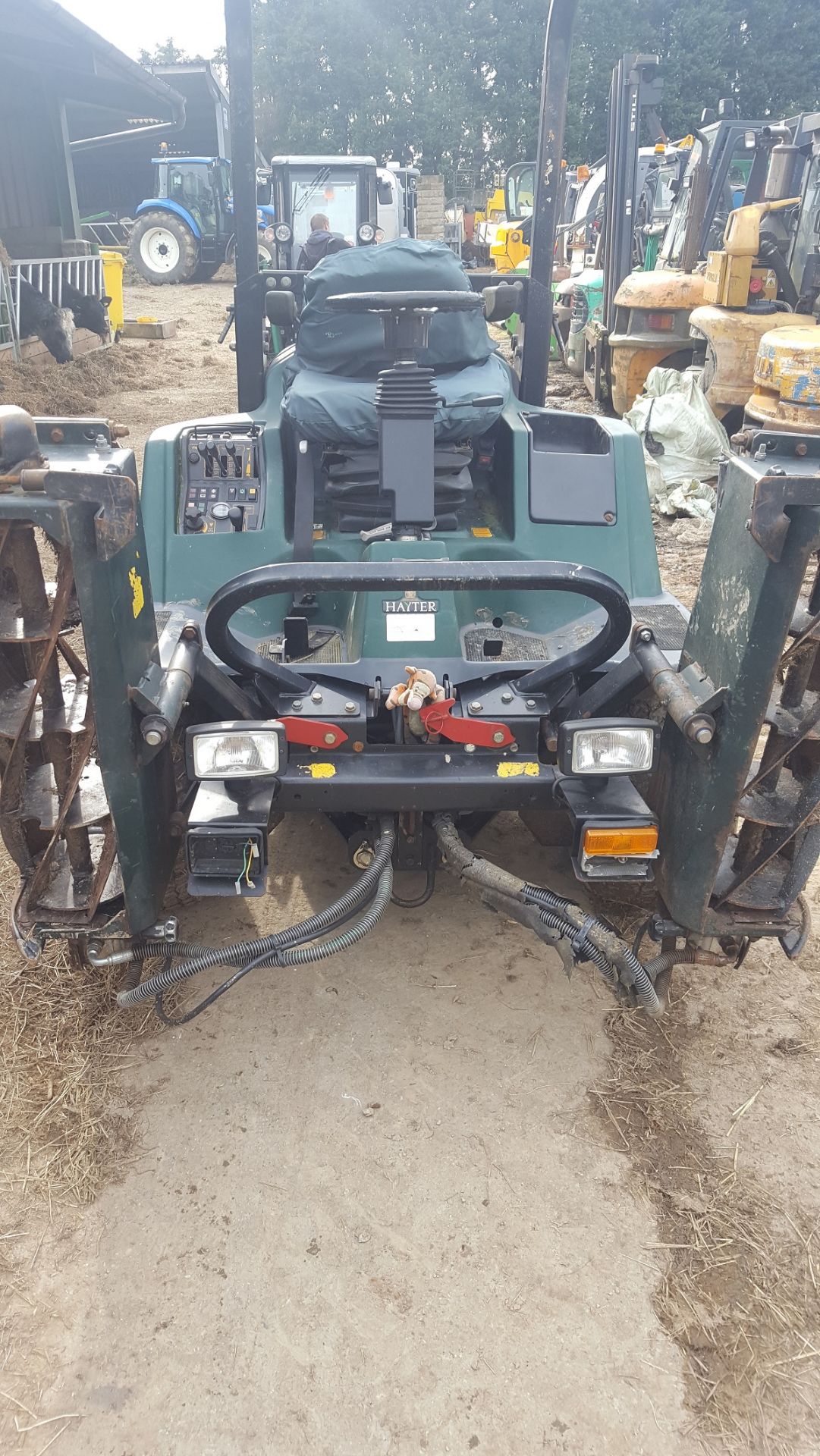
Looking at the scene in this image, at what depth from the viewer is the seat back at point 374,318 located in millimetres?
3568

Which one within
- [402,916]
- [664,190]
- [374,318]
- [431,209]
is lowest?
[402,916]

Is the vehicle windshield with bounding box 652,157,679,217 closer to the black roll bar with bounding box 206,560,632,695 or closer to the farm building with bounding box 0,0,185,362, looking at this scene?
the farm building with bounding box 0,0,185,362

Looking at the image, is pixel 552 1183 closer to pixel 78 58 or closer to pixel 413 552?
pixel 413 552

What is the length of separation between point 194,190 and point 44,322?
489 inches

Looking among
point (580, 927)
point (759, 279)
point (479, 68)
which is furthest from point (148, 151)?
point (580, 927)

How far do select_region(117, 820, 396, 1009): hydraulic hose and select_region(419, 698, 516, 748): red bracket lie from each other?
1.11 feet

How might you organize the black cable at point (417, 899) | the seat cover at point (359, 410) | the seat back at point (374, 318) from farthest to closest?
1. the seat back at point (374, 318)
2. the seat cover at point (359, 410)
3. the black cable at point (417, 899)

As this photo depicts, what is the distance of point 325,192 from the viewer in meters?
11.3

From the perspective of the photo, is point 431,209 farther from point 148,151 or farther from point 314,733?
point 314,733

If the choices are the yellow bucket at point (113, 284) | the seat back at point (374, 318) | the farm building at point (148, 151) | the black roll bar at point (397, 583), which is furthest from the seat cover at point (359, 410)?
the farm building at point (148, 151)

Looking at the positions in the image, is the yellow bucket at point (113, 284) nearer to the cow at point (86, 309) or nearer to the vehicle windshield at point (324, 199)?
the cow at point (86, 309)

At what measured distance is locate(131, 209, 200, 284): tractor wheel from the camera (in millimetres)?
20750

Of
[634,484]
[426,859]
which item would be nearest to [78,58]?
[634,484]

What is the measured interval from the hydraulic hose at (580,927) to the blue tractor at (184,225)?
2132 cm
